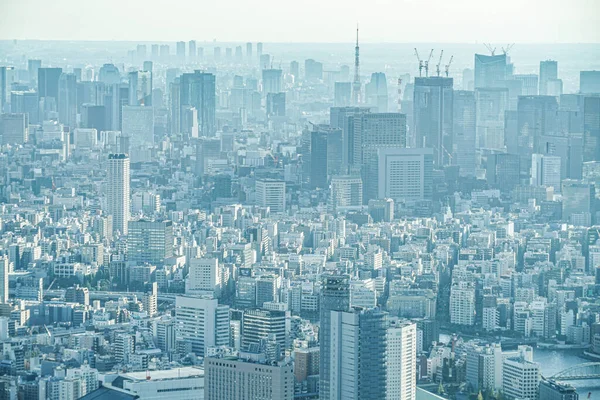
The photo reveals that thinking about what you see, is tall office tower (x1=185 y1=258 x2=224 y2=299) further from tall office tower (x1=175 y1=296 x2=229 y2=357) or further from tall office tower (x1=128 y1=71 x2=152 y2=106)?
tall office tower (x1=128 y1=71 x2=152 y2=106)

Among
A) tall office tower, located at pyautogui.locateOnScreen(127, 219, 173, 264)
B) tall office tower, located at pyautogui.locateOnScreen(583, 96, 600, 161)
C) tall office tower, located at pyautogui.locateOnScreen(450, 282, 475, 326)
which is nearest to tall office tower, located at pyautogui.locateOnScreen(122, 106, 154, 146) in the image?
tall office tower, located at pyautogui.locateOnScreen(583, 96, 600, 161)

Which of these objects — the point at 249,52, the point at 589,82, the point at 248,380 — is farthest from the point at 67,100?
the point at 248,380

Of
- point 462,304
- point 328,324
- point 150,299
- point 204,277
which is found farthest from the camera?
point 204,277

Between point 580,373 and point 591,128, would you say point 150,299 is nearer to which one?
point 580,373

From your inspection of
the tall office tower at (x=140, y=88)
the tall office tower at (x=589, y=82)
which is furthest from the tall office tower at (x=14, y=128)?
the tall office tower at (x=589, y=82)

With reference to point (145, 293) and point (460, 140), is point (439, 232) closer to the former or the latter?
point (145, 293)

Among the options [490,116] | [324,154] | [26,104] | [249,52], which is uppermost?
[249,52]

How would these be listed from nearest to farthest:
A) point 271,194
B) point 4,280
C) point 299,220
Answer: point 4,280 → point 299,220 → point 271,194

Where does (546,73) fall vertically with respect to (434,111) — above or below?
above
